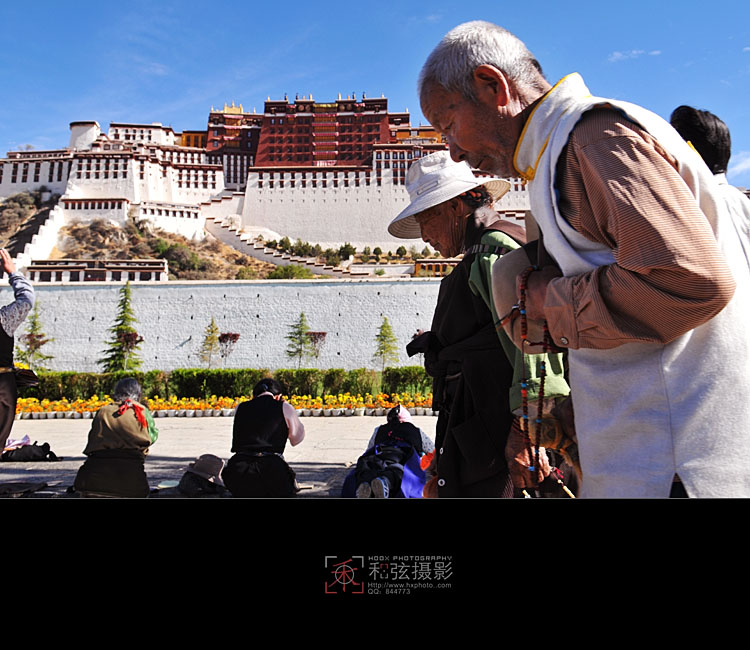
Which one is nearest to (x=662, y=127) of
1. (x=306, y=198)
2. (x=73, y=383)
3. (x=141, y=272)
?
(x=73, y=383)

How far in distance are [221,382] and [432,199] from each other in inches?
216

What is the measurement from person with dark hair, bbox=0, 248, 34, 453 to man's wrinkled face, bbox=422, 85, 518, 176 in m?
1.14

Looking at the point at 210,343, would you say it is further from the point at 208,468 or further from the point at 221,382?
the point at 208,468

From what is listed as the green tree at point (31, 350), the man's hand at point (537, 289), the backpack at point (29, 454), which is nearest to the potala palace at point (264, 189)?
the green tree at point (31, 350)

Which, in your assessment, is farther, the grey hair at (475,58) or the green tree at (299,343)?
the green tree at (299,343)

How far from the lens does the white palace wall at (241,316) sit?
8.68 metres

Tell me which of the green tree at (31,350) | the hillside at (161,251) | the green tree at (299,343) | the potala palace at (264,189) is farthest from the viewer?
the potala palace at (264,189)

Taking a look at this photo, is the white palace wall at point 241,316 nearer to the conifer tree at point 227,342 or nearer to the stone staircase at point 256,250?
the conifer tree at point 227,342

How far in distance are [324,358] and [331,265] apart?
680 centimetres

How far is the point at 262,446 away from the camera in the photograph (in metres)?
1.75

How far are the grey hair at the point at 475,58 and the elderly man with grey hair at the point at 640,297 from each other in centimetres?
6

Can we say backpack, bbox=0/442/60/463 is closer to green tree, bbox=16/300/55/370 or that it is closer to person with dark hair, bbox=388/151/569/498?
person with dark hair, bbox=388/151/569/498

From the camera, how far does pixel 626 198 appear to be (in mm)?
411
